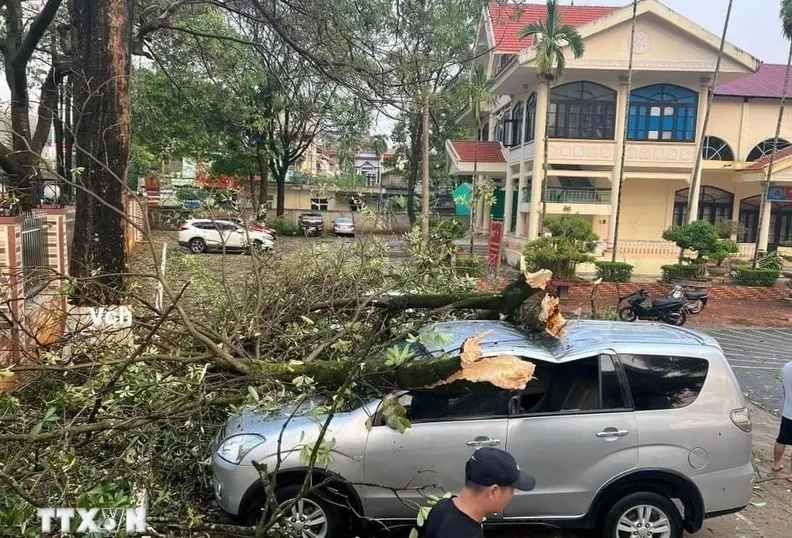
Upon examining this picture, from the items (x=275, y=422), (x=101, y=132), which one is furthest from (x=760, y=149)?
(x=275, y=422)

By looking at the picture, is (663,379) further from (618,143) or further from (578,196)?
(618,143)

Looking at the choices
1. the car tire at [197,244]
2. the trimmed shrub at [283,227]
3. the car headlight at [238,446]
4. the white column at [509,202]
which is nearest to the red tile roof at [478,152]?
the white column at [509,202]

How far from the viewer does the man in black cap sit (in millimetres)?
2178

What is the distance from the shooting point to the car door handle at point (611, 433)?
3893 mm

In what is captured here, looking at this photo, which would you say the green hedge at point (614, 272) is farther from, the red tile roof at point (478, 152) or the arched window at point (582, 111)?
the red tile roof at point (478, 152)

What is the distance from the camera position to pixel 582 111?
22.1 meters

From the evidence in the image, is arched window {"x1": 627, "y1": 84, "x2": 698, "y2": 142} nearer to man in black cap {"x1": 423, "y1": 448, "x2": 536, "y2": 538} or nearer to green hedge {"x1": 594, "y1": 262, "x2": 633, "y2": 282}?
green hedge {"x1": 594, "y1": 262, "x2": 633, "y2": 282}

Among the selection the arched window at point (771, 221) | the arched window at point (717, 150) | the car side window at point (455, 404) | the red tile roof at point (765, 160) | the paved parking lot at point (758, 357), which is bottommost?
the paved parking lot at point (758, 357)

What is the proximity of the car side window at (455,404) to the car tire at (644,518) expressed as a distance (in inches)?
38.6

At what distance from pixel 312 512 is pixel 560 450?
1.66 meters

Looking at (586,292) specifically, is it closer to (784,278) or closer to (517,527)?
(784,278)

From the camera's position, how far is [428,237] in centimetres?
705

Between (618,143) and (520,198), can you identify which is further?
(520,198)

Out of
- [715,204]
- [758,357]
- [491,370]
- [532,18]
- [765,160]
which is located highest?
[532,18]
